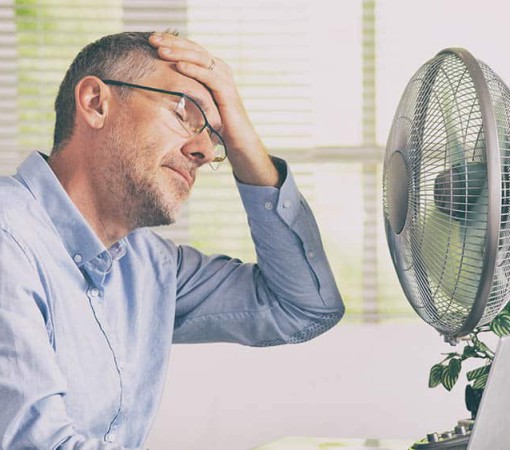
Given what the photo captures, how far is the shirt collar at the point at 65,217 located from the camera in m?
1.57

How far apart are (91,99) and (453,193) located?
0.64 meters

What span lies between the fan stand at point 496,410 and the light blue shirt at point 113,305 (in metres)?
0.48

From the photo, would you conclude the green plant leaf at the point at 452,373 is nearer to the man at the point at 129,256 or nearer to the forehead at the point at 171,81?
the man at the point at 129,256

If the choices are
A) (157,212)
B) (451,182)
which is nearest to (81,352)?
(157,212)

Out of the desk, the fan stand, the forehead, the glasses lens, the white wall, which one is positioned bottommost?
the white wall

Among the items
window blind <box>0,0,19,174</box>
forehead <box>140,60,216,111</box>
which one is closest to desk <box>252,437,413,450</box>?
forehead <box>140,60,216,111</box>

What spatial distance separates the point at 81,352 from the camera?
1.53m

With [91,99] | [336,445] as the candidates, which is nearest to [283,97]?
[336,445]

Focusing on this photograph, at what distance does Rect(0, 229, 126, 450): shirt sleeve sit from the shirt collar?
0.59ft

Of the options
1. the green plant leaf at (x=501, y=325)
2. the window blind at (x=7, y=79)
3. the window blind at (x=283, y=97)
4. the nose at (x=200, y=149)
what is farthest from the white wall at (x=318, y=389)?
the nose at (x=200, y=149)

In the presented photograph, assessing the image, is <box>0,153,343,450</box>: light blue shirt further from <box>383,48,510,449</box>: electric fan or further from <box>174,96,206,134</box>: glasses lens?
<box>383,48,510,449</box>: electric fan

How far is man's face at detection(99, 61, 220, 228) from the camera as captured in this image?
1.66 meters

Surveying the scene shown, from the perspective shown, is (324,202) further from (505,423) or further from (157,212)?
(505,423)

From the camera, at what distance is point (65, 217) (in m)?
1.57
